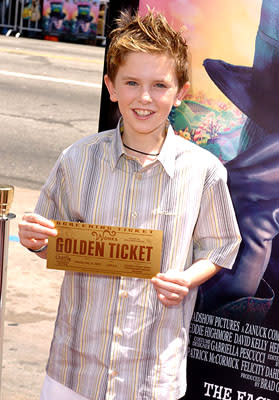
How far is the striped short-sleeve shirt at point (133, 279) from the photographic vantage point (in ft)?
7.07

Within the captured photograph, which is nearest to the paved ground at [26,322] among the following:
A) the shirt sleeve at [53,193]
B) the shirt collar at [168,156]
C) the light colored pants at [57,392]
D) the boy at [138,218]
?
the light colored pants at [57,392]

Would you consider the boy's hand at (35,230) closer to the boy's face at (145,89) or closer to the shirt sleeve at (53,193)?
the shirt sleeve at (53,193)

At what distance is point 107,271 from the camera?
6.87ft

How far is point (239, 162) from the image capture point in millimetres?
2721

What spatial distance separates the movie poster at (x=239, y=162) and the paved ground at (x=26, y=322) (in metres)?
1.06

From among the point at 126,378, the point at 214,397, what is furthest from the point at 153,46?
the point at 214,397

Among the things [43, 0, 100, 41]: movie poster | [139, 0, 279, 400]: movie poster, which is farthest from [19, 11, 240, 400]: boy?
[43, 0, 100, 41]: movie poster

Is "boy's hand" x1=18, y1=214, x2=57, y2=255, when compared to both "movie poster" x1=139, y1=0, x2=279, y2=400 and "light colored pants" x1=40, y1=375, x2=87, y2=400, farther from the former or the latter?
"movie poster" x1=139, y1=0, x2=279, y2=400

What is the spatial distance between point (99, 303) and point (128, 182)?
0.37 meters

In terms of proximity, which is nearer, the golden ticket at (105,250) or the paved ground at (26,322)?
→ the golden ticket at (105,250)

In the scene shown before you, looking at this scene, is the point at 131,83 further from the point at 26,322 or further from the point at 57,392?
the point at 26,322

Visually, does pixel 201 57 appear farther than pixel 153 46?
Yes

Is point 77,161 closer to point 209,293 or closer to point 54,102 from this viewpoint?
point 209,293

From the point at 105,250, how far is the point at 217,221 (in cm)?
37
